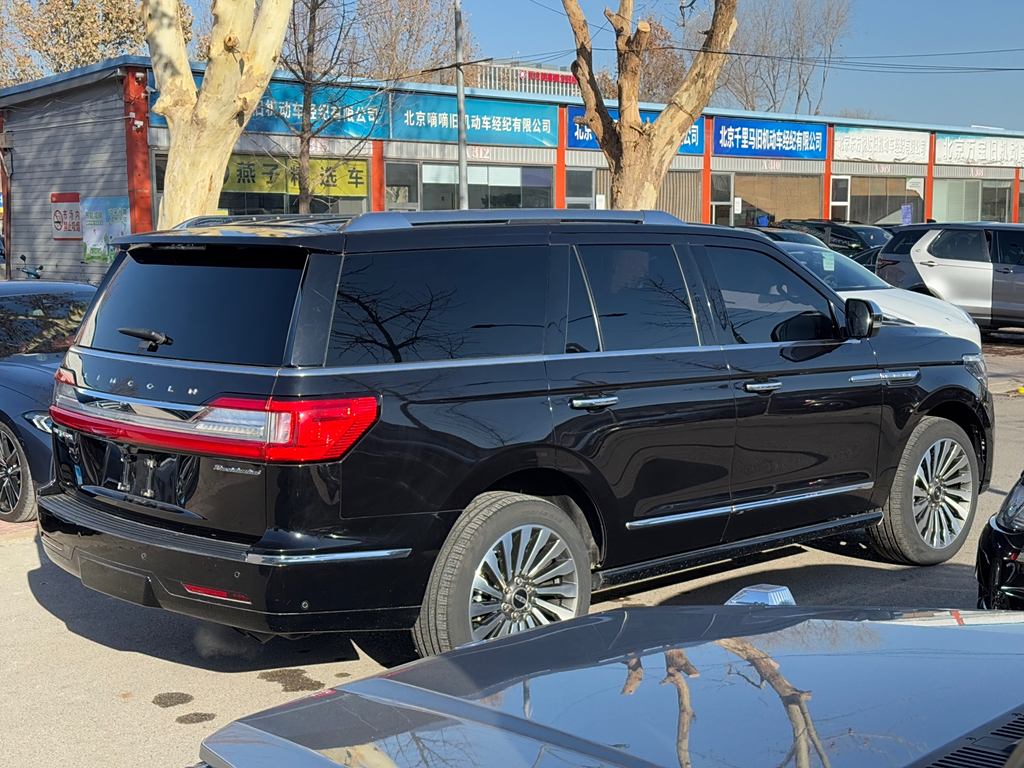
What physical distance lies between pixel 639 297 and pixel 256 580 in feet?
7.17

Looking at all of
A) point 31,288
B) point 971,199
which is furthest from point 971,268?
point 971,199

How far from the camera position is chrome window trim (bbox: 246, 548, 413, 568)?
4.30m

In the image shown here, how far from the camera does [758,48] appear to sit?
65062mm

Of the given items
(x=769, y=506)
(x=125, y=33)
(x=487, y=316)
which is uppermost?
(x=125, y=33)

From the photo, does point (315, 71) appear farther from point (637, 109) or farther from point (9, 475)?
point (9, 475)

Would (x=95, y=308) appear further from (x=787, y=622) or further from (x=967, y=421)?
(x=967, y=421)

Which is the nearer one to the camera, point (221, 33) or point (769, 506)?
point (769, 506)

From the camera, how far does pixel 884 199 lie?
4366 centimetres

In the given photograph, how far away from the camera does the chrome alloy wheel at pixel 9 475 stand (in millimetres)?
7781

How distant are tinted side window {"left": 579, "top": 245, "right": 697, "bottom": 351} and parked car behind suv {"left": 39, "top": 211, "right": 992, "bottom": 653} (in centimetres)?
1

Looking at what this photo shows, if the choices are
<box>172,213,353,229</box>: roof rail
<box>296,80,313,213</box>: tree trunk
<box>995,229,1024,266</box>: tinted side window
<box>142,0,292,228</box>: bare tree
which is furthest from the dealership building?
<box>172,213,353,229</box>: roof rail

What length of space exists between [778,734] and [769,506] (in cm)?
389

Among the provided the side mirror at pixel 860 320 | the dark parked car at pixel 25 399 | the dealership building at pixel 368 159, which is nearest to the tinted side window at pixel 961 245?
the dealership building at pixel 368 159

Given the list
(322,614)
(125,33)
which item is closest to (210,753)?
(322,614)
